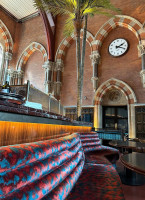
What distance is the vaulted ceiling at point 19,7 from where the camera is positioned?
9.55m

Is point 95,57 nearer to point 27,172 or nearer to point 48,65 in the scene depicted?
point 48,65

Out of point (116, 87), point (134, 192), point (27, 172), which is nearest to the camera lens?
point (27, 172)

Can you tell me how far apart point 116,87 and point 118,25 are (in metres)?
3.68

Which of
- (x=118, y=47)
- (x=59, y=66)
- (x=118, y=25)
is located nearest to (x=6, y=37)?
(x=59, y=66)

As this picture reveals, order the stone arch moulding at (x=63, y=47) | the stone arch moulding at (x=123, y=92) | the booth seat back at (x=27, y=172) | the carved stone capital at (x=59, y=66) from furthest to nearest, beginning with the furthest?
the stone arch moulding at (x=63, y=47)
the carved stone capital at (x=59, y=66)
the stone arch moulding at (x=123, y=92)
the booth seat back at (x=27, y=172)

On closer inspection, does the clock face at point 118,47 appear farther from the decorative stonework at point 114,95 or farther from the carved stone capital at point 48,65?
the carved stone capital at point 48,65

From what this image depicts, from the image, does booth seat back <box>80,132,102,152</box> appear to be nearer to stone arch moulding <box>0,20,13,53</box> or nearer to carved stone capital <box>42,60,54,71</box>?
carved stone capital <box>42,60,54,71</box>

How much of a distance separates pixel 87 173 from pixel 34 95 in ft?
14.6

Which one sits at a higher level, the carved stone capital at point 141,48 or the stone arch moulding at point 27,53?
the stone arch moulding at point 27,53

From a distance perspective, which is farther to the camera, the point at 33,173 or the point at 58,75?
the point at 58,75

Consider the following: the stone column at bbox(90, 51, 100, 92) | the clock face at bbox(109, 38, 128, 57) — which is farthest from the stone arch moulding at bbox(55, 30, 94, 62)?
the clock face at bbox(109, 38, 128, 57)

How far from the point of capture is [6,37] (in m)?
10.4

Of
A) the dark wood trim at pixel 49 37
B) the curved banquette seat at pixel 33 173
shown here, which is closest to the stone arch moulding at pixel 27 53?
the dark wood trim at pixel 49 37

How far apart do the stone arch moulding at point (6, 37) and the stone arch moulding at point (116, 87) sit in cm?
737
